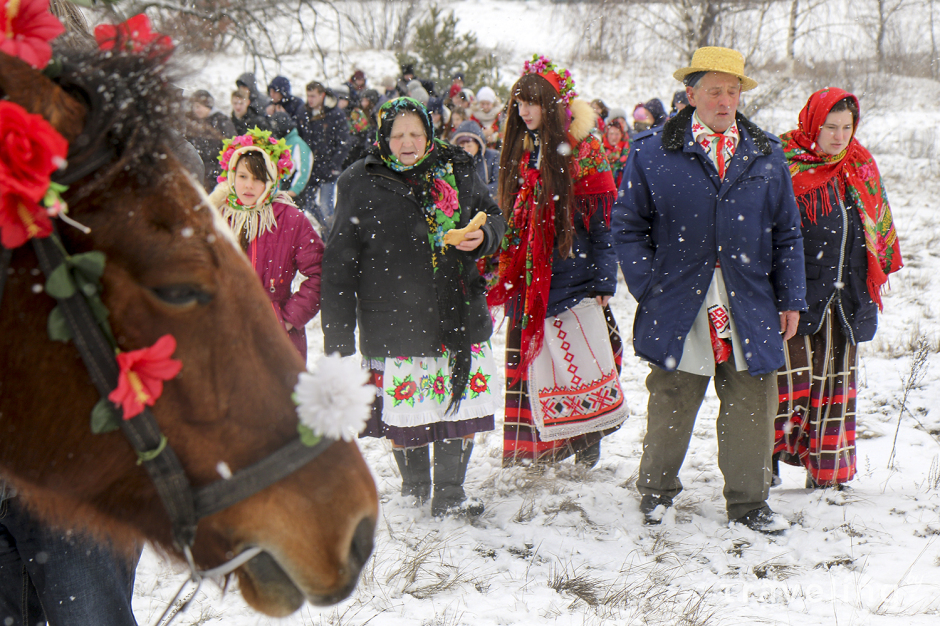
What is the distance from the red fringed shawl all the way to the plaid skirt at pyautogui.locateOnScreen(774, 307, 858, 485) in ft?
4.37

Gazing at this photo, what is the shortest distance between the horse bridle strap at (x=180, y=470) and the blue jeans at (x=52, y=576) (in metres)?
0.48

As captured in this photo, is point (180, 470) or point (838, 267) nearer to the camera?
point (180, 470)

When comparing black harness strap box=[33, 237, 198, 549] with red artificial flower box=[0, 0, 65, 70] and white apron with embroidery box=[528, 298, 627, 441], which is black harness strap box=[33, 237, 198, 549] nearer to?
red artificial flower box=[0, 0, 65, 70]

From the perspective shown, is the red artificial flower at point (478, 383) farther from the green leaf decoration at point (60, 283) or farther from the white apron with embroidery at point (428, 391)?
the green leaf decoration at point (60, 283)

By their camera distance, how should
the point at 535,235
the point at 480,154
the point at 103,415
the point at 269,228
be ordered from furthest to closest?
the point at 480,154 < the point at 535,235 < the point at 269,228 < the point at 103,415

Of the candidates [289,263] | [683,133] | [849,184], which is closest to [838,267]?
[849,184]

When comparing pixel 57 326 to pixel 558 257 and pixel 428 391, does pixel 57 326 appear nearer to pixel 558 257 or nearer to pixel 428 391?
pixel 428 391

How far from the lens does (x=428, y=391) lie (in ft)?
11.5

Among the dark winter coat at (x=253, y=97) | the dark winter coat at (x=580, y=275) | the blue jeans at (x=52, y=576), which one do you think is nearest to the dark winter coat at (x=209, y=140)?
the blue jeans at (x=52, y=576)

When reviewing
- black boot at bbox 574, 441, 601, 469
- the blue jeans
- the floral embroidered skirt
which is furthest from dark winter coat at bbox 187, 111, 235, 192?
black boot at bbox 574, 441, 601, 469

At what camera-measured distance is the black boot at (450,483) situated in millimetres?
3604

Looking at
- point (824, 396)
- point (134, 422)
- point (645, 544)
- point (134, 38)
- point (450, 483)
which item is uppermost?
point (134, 38)

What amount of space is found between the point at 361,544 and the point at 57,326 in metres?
0.58

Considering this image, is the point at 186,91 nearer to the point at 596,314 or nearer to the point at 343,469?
the point at 343,469
